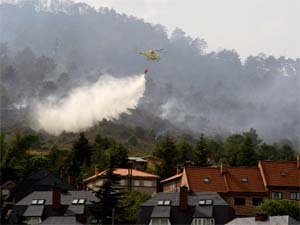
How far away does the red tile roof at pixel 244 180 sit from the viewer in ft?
265

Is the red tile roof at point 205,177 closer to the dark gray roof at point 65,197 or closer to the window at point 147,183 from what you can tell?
the dark gray roof at point 65,197

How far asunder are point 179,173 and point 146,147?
8926cm

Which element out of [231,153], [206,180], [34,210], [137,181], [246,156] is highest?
[231,153]

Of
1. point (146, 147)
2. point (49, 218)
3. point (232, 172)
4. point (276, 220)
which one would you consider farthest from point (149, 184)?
point (146, 147)

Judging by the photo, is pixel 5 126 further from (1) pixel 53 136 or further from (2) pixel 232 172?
(2) pixel 232 172

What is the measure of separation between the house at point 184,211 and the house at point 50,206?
6308mm

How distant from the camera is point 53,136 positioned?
184500 mm

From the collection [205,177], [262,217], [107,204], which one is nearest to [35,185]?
[205,177]

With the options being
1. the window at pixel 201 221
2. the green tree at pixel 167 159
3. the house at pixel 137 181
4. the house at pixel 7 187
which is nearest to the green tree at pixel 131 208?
the window at pixel 201 221

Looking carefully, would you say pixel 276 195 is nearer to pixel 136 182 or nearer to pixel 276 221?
pixel 276 221

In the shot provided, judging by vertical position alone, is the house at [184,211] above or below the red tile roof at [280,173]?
below

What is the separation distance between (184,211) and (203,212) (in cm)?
212

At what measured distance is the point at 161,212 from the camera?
224 feet

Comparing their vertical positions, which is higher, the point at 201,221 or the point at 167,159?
the point at 167,159
